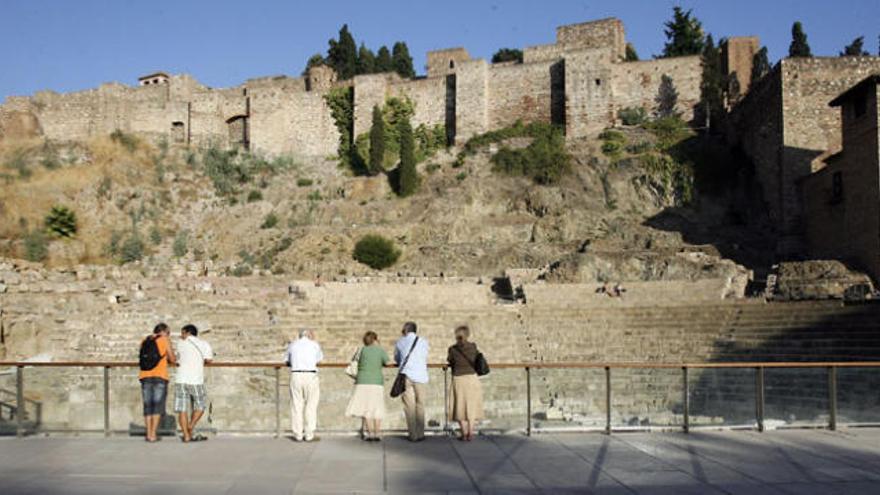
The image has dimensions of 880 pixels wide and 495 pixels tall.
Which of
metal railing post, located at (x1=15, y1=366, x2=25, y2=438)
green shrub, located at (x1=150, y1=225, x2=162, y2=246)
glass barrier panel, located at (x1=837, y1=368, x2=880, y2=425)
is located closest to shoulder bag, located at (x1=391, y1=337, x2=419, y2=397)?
metal railing post, located at (x1=15, y1=366, x2=25, y2=438)

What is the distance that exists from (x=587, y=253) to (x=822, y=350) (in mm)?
12587

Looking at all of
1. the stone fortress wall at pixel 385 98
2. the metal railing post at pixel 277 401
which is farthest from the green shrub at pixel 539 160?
the metal railing post at pixel 277 401

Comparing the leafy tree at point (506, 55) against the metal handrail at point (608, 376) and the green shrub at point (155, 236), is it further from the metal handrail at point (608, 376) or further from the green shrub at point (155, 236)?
the metal handrail at point (608, 376)

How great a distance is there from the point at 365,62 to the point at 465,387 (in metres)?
51.9

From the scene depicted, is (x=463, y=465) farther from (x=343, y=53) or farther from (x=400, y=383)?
(x=343, y=53)

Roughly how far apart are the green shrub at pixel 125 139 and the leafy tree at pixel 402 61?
21.0 m

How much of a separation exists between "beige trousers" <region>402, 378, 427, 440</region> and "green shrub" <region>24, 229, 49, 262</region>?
3479 cm

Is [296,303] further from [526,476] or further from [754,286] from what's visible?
[526,476]

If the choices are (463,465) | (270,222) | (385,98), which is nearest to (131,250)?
(270,222)

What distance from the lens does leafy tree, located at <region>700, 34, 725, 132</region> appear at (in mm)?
42219

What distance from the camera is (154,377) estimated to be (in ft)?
34.8

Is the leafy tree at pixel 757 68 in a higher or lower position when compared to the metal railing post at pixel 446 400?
higher

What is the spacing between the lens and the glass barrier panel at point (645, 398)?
11.1 m

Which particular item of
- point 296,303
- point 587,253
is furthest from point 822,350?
point 296,303
